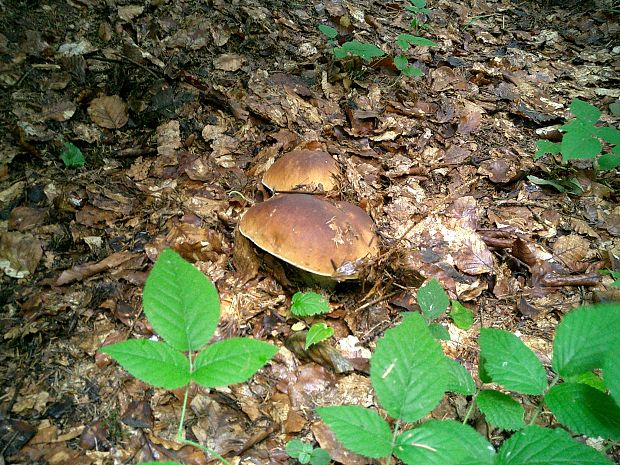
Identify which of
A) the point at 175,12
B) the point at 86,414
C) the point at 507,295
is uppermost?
the point at 175,12

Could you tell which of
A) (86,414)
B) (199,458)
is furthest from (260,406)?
(86,414)

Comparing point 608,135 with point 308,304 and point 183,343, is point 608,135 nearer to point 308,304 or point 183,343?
point 308,304

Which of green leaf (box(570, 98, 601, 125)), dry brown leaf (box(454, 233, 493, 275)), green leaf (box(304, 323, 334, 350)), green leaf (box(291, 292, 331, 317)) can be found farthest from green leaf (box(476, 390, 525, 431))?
green leaf (box(570, 98, 601, 125))

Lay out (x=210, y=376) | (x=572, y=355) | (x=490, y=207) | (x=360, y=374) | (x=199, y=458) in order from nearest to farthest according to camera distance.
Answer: (x=210, y=376) < (x=572, y=355) < (x=199, y=458) < (x=360, y=374) < (x=490, y=207)

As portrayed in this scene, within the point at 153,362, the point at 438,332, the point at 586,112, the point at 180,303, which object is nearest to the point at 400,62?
the point at 586,112

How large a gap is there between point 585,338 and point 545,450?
1.38 ft

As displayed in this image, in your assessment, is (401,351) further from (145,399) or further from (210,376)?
(145,399)

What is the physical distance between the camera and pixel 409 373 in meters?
1.45

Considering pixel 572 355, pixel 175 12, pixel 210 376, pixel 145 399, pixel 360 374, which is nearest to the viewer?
pixel 210 376

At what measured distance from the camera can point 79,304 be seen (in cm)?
262

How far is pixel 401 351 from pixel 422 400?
16cm

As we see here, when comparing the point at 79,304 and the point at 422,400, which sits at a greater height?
the point at 422,400

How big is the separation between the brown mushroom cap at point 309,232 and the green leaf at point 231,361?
4.08 feet

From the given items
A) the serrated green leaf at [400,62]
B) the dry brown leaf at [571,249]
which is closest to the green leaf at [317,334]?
the dry brown leaf at [571,249]
